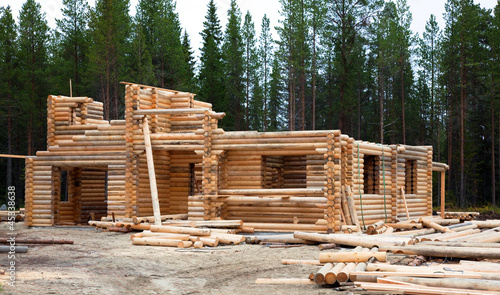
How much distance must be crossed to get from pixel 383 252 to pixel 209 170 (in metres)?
9.56

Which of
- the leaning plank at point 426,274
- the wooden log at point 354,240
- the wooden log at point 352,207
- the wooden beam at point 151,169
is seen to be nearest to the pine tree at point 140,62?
the wooden beam at point 151,169

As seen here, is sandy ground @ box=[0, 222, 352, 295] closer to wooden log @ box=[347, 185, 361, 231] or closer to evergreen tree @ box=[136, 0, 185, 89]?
wooden log @ box=[347, 185, 361, 231]

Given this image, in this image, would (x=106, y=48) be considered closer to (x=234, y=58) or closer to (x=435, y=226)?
(x=234, y=58)

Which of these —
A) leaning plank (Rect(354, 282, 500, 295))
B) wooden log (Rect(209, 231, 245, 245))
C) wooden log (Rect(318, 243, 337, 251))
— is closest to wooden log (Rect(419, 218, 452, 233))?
wooden log (Rect(318, 243, 337, 251))

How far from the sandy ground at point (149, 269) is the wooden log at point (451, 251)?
2.23 metres

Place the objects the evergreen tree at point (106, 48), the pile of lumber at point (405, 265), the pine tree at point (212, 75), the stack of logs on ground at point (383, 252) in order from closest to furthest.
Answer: the pile of lumber at point (405, 265)
the stack of logs on ground at point (383, 252)
the evergreen tree at point (106, 48)
the pine tree at point (212, 75)

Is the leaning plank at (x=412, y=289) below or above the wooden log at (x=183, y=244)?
above

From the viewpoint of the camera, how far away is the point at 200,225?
65.4ft

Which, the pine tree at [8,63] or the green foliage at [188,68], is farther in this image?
the green foliage at [188,68]

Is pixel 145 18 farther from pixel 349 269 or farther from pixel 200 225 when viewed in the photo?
pixel 349 269

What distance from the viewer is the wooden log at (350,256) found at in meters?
12.8

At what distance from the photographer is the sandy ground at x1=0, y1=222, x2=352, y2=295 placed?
1093cm

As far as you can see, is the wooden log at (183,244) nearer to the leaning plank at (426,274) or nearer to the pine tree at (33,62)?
the leaning plank at (426,274)

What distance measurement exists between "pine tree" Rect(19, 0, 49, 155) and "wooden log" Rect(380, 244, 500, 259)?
111 ft
